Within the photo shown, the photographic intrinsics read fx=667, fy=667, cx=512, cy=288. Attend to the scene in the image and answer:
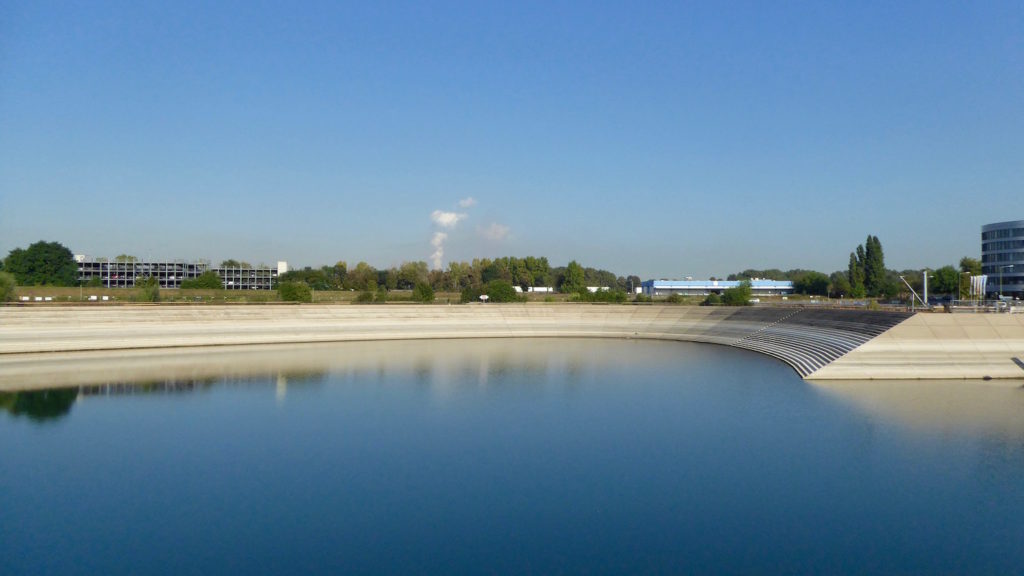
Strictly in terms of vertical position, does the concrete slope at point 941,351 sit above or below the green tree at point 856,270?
below

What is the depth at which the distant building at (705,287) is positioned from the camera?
124875 millimetres

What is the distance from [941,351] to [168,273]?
5043 inches

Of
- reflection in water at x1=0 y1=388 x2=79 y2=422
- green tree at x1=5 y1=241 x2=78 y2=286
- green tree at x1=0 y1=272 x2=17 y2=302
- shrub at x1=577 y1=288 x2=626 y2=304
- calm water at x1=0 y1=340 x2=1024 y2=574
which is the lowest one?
calm water at x1=0 y1=340 x2=1024 y2=574

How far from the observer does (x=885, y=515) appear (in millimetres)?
15141

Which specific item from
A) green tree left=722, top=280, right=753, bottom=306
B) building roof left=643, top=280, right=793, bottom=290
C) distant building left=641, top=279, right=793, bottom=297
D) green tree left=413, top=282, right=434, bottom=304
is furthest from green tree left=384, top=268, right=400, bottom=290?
green tree left=722, top=280, right=753, bottom=306

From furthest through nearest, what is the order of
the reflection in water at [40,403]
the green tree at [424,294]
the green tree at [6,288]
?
1. the green tree at [424,294]
2. the green tree at [6,288]
3. the reflection in water at [40,403]

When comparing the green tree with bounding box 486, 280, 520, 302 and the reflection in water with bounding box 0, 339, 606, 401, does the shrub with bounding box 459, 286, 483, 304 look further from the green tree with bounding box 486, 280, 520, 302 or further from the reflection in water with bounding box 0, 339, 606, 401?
the reflection in water with bounding box 0, 339, 606, 401

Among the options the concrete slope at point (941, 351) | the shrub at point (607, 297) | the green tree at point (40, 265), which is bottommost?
the concrete slope at point (941, 351)

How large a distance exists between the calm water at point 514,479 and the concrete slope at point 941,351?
2468 millimetres

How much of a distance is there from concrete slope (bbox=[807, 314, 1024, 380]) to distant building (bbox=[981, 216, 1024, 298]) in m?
59.8

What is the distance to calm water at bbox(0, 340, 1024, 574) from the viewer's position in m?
13.3

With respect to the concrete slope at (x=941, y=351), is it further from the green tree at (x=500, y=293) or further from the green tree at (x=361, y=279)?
the green tree at (x=361, y=279)

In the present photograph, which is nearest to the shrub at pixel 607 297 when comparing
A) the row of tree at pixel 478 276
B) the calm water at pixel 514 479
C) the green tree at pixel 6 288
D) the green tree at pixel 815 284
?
the row of tree at pixel 478 276

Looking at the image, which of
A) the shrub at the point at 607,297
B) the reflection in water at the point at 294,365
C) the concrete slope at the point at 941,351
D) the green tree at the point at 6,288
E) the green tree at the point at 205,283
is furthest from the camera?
the green tree at the point at 205,283
